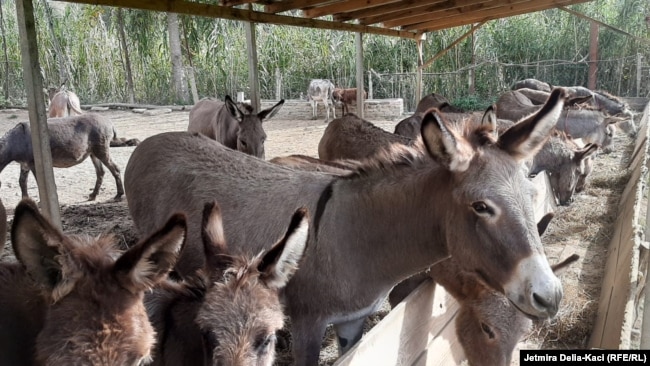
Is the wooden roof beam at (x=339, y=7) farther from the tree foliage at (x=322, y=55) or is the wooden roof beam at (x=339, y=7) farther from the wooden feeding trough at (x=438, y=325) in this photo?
the tree foliage at (x=322, y=55)

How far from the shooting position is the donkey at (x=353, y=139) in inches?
210

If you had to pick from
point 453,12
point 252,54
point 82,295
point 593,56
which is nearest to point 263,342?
point 82,295

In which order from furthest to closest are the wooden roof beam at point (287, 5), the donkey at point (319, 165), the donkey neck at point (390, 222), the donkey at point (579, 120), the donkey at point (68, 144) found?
the donkey at point (579, 120) → the donkey at point (68, 144) → the wooden roof beam at point (287, 5) → the donkey at point (319, 165) → the donkey neck at point (390, 222)

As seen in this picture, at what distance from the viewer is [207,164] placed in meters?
3.65

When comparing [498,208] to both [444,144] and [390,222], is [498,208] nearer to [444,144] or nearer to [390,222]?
[444,144]

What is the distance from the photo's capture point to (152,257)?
1742mm

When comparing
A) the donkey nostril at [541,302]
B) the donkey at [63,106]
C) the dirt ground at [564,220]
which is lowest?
the dirt ground at [564,220]

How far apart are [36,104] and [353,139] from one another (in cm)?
326

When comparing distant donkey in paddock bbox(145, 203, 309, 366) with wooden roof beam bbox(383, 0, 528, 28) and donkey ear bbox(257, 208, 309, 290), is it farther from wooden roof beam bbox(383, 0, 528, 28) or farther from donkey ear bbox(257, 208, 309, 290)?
wooden roof beam bbox(383, 0, 528, 28)

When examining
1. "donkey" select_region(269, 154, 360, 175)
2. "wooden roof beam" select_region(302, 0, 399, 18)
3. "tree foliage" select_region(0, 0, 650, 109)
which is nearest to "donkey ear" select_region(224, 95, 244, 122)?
"wooden roof beam" select_region(302, 0, 399, 18)

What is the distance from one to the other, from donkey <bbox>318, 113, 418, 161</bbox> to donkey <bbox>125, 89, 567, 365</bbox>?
6.32 feet

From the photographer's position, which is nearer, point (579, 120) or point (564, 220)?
point (564, 220)

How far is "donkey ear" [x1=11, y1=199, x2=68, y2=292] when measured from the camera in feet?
4.86

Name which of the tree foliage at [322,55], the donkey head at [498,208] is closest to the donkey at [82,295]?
the donkey head at [498,208]
